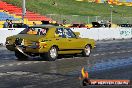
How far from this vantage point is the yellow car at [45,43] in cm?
1747

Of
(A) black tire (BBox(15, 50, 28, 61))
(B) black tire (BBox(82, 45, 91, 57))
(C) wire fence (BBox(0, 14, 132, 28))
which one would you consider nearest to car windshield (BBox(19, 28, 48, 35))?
(A) black tire (BBox(15, 50, 28, 61))

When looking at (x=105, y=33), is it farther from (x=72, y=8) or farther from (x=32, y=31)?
(x=32, y=31)

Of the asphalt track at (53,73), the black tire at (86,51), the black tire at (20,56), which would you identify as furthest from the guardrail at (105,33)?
the asphalt track at (53,73)

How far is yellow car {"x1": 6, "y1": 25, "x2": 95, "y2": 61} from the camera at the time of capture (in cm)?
1747

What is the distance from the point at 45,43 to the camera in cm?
1761

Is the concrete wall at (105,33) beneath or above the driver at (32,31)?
beneath

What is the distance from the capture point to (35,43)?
1741cm

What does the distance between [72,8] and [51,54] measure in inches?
1783

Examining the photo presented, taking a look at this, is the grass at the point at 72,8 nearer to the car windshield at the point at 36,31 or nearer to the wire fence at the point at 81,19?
the wire fence at the point at 81,19

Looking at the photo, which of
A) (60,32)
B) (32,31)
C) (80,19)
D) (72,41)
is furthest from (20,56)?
(80,19)

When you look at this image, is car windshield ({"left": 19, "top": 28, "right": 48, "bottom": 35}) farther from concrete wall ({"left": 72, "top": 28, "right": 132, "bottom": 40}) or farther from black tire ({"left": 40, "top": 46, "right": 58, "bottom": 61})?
concrete wall ({"left": 72, "top": 28, "right": 132, "bottom": 40})

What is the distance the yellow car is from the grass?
113 ft

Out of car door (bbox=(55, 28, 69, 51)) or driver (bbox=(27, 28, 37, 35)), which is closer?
driver (bbox=(27, 28, 37, 35))

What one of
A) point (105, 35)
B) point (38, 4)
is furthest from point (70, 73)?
point (38, 4)
